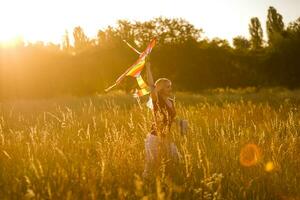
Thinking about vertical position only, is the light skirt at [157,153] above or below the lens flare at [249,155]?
above

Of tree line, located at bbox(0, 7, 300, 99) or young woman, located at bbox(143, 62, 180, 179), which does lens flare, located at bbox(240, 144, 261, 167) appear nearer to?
young woman, located at bbox(143, 62, 180, 179)

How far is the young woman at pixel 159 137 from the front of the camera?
16.6 ft

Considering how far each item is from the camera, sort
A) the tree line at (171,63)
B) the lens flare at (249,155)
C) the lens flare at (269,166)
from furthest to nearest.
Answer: the tree line at (171,63) < the lens flare at (249,155) < the lens flare at (269,166)

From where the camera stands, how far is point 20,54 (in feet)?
89.8

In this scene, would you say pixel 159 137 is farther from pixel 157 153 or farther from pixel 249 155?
pixel 249 155

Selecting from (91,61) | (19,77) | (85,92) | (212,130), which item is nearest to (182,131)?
(212,130)

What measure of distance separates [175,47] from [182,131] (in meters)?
30.6

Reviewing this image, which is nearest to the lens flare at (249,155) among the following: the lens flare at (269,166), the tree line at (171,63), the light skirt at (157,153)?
the lens flare at (269,166)

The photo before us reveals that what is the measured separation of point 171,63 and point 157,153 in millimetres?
29418

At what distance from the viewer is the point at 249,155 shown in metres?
5.79

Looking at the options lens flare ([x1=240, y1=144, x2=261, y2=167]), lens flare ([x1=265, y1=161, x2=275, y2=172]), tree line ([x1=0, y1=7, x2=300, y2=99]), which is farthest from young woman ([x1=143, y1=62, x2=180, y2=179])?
tree line ([x1=0, y1=7, x2=300, y2=99])

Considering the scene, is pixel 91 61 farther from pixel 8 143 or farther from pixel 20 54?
pixel 8 143

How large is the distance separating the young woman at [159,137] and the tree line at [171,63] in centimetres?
2198

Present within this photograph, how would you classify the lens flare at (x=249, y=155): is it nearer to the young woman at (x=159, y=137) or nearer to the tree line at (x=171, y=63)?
the young woman at (x=159, y=137)
